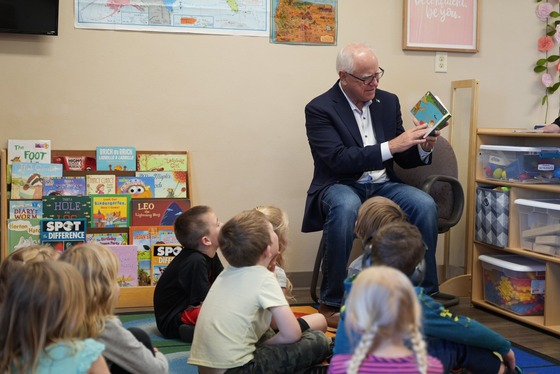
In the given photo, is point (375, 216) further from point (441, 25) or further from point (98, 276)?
point (441, 25)

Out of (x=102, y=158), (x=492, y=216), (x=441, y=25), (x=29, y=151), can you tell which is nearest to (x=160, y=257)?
(x=102, y=158)

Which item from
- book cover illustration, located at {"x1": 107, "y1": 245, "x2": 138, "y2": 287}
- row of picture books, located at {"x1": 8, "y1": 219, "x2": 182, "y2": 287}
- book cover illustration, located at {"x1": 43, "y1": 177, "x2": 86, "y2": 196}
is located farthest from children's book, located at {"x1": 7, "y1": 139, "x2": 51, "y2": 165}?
book cover illustration, located at {"x1": 107, "y1": 245, "x2": 138, "y2": 287}

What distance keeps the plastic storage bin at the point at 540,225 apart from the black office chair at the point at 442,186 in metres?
0.31

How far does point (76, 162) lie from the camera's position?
390 cm

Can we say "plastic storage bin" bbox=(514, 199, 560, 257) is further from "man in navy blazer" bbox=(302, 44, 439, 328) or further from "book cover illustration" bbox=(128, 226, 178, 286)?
"book cover illustration" bbox=(128, 226, 178, 286)

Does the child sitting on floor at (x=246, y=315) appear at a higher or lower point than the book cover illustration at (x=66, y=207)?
lower

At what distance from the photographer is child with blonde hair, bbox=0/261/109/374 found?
1728 mm

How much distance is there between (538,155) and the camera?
12.3ft

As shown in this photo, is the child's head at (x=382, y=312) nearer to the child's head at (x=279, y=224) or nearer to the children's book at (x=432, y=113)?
the child's head at (x=279, y=224)

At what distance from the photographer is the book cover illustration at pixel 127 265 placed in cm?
383

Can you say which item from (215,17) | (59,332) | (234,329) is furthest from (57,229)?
(59,332)

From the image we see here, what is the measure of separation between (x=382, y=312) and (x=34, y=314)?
2.59 ft

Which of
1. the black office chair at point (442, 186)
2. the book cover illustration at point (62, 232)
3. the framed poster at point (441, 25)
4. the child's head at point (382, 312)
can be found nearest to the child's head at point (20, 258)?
the child's head at point (382, 312)

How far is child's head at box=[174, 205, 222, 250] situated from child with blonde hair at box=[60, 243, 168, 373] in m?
1.03
